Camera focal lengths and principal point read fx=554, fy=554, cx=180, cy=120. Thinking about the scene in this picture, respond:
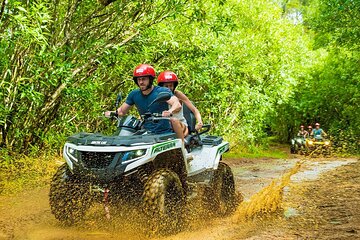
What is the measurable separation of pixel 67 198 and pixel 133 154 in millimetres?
1006

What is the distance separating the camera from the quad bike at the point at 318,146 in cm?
2458

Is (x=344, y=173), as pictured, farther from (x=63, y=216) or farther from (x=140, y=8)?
(x=63, y=216)

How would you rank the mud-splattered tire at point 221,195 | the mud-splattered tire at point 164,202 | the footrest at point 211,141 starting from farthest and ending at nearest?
the footrest at point 211,141
the mud-splattered tire at point 221,195
the mud-splattered tire at point 164,202

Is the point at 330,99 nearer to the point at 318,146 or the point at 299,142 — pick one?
the point at 299,142

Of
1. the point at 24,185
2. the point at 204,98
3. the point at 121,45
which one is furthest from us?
the point at 204,98

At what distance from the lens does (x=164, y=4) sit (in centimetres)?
1144

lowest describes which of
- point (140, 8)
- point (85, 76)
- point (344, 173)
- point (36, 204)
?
point (344, 173)

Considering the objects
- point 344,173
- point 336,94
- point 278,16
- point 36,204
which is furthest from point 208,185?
point 336,94

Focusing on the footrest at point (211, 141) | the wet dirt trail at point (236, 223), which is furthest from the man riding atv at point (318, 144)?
the footrest at point (211, 141)

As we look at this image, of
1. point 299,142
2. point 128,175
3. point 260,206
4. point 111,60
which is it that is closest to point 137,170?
point 128,175

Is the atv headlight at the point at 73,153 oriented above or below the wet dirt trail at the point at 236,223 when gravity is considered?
above

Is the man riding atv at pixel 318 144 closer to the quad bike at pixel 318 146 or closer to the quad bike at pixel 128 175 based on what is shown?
the quad bike at pixel 318 146

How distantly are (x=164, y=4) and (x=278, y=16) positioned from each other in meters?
19.3

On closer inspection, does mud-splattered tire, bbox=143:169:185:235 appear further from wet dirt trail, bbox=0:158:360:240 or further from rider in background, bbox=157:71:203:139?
rider in background, bbox=157:71:203:139
